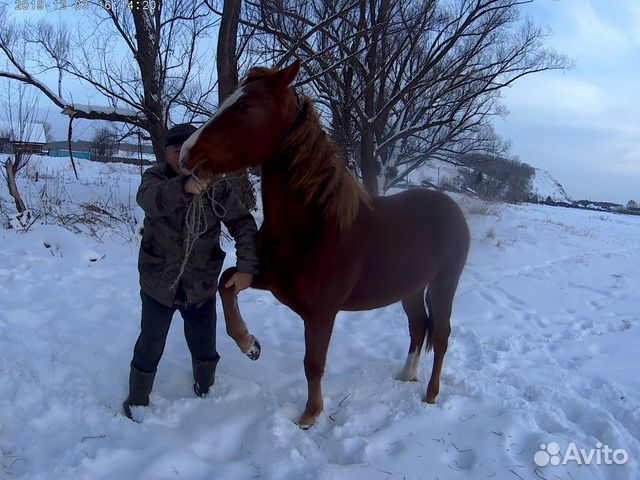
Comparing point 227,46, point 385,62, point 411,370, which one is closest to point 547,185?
point 385,62

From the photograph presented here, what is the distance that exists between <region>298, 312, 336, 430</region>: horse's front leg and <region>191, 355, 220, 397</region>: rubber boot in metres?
0.61

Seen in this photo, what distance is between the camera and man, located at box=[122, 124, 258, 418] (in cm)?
218

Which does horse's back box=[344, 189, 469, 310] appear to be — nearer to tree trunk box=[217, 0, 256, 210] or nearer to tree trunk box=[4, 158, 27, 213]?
tree trunk box=[217, 0, 256, 210]

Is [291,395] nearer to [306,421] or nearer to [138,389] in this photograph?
[306,421]

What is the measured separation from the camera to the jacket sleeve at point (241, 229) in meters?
2.20

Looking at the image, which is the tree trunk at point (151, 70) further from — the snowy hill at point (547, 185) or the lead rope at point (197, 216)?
A: the snowy hill at point (547, 185)

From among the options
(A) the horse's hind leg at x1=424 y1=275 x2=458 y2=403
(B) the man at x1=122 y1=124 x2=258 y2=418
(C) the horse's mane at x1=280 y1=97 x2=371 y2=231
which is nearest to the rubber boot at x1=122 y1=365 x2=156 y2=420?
(B) the man at x1=122 y1=124 x2=258 y2=418

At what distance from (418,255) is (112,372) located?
6.90ft

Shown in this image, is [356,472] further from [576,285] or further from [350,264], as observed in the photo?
[576,285]

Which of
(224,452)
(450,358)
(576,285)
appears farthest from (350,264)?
(576,285)

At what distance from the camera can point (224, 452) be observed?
79.8 inches

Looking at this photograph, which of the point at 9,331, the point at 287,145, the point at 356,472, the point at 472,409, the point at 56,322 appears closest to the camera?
the point at 356,472

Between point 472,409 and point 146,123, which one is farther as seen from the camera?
point 146,123

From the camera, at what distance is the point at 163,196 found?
2012 millimetres
